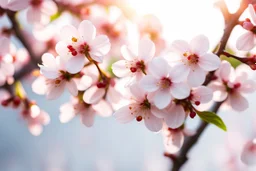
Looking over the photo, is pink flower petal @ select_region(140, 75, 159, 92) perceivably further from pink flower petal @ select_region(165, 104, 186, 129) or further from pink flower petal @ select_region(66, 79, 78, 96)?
pink flower petal @ select_region(66, 79, 78, 96)

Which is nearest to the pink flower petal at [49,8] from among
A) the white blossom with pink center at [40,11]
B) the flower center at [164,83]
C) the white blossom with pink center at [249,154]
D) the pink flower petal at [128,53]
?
the white blossom with pink center at [40,11]

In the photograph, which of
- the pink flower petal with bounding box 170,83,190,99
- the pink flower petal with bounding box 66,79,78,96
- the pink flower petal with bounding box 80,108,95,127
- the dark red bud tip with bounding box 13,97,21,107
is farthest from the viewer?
the dark red bud tip with bounding box 13,97,21,107

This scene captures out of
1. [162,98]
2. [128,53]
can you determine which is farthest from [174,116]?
[128,53]

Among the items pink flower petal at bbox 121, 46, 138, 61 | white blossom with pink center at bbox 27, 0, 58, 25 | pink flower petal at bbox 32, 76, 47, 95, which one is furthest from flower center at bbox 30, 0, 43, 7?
pink flower petal at bbox 121, 46, 138, 61

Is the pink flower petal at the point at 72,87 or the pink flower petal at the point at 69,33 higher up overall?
the pink flower petal at the point at 69,33

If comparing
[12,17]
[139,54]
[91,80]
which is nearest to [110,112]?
[91,80]

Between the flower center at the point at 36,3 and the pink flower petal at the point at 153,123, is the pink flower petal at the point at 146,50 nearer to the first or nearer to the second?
the pink flower petal at the point at 153,123

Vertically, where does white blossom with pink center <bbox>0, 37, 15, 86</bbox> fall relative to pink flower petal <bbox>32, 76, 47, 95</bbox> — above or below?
below

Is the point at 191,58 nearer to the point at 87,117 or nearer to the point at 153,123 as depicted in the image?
the point at 153,123
